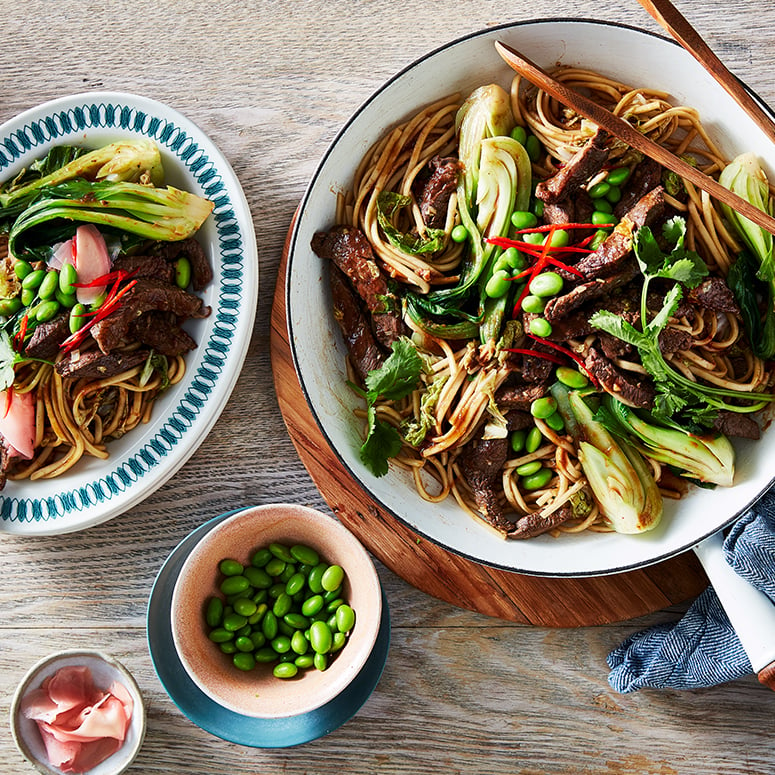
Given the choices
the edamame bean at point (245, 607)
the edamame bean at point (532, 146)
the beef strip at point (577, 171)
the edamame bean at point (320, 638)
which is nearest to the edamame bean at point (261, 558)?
the edamame bean at point (245, 607)

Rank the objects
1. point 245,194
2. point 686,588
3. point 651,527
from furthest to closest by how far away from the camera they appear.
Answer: point 245,194, point 686,588, point 651,527

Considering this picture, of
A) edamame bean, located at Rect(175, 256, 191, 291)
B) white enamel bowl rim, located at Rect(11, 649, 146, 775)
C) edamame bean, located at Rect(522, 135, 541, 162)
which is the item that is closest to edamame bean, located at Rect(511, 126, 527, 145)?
edamame bean, located at Rect(522, 135, 541, 162)

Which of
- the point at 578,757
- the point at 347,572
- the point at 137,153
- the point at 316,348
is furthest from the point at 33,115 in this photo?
the point at 578,757

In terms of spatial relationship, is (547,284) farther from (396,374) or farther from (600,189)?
(396,374)

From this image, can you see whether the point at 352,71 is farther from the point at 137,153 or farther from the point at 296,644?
the point at 296,644

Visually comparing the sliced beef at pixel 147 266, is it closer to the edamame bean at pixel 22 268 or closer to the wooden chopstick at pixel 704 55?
the edamame bean at pixel 22 268

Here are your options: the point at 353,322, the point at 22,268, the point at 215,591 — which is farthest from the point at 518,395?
the point at 22,268
